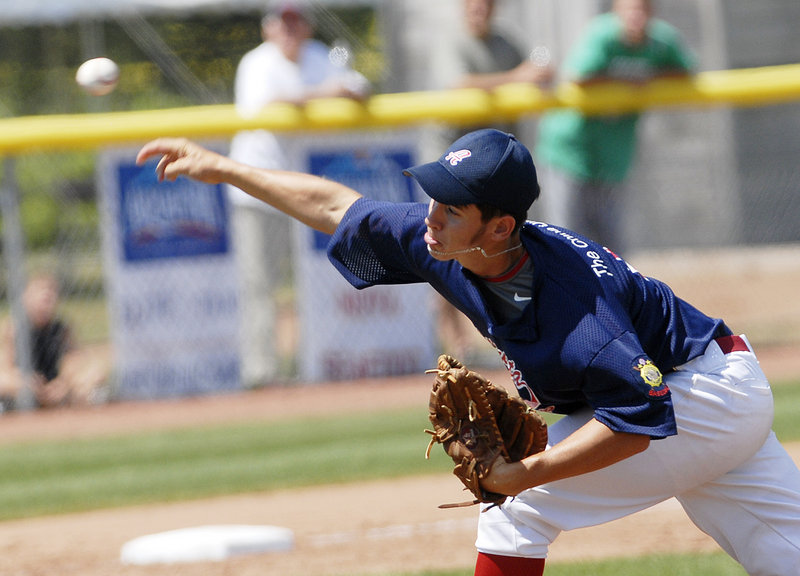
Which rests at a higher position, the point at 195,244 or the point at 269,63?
the point at 269,63

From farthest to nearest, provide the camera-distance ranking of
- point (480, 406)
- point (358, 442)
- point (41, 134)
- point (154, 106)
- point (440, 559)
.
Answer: point (154, 106) < point (41, 134) < point (358, 442) < point (440, 559) < point (480, 406)

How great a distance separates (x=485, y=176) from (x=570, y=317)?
0.42 m

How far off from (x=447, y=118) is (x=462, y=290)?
5833 mm

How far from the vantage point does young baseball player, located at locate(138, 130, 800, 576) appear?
119 inches

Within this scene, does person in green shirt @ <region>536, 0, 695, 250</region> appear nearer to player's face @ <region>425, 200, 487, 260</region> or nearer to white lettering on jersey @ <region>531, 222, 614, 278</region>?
white lettering on jersey @ <region>531, 222, 614, 278</region>

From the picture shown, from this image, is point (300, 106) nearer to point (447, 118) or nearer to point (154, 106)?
point (447, 118)

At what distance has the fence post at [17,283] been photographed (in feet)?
28.7

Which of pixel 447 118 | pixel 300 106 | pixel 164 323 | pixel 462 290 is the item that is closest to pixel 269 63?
pixel 300 106

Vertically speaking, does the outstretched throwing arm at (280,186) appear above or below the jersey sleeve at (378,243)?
above

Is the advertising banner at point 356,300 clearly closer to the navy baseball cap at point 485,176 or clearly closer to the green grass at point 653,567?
the green grass at point 653,567

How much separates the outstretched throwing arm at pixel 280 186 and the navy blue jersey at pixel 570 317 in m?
0.12

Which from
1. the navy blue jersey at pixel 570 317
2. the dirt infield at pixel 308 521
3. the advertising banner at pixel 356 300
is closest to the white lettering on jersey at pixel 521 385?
the navy blue jersey at pixel 570 317

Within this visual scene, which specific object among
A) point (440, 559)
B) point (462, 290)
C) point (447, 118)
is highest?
point (447, 118)

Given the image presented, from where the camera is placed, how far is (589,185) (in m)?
9.09
